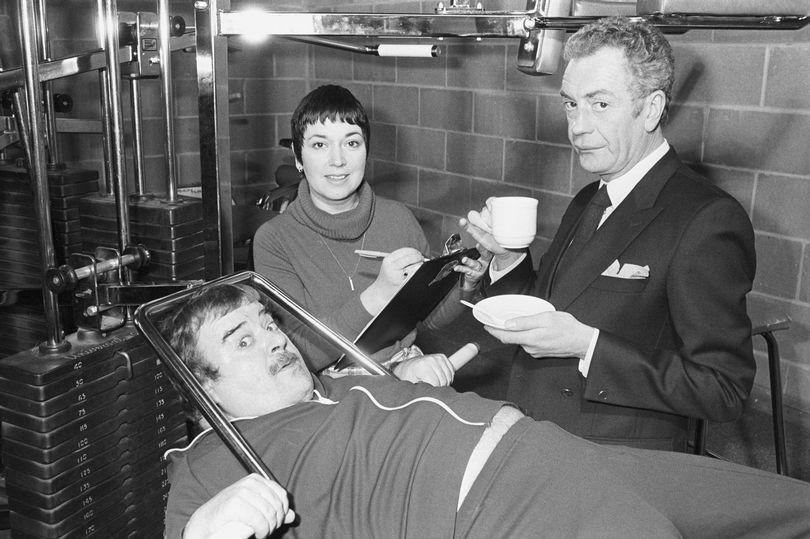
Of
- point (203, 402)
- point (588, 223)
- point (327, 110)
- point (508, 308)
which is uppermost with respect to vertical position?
point (327, 110)

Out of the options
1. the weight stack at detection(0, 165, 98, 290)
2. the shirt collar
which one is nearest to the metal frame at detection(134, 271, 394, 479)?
the shirt collar

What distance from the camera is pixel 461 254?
6.43 ft


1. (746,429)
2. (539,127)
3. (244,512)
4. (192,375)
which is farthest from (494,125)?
(244,512)

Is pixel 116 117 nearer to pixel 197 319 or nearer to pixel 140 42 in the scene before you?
pixel 140 42

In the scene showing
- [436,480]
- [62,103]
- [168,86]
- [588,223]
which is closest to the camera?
[436,480]

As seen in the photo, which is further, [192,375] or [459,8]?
[459,8]

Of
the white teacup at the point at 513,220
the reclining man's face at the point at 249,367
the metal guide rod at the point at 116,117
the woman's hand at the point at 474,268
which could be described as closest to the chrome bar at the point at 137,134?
the metal guide rod at the point at 116,117

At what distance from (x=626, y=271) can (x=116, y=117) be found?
1.33 m

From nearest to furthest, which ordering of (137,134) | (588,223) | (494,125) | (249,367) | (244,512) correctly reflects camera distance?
1. (244,512)
2. (249,367)
3. (588,223)
4. (137,134)
5. (494,125)

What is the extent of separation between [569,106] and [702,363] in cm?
58

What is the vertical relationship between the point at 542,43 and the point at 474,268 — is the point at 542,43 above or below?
above

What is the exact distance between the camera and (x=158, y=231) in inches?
90.4

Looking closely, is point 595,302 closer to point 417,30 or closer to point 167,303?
point 417,30

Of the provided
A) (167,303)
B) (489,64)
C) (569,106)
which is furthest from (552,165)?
(167,303)
